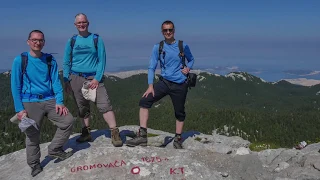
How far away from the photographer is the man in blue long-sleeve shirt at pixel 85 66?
12492 millimetres

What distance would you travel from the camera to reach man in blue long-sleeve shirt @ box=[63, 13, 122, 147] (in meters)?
12.5

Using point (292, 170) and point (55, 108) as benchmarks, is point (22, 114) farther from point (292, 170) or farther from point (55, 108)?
point (292, 170)

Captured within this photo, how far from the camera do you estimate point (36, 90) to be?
11078mm

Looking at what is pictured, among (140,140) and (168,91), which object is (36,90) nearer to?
(140,140)

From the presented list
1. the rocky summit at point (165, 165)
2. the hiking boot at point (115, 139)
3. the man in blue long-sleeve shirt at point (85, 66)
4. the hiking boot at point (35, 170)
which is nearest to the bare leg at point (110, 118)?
the man in blue long-sleeve shirt at point (85, 66)

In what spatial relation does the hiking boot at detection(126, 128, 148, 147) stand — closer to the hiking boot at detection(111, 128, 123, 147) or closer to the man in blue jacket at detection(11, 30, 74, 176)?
the hiking boot at detection(111, 128, 123, 147)

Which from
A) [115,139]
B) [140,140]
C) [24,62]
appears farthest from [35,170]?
[140,140]

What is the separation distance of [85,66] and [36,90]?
2501 mm

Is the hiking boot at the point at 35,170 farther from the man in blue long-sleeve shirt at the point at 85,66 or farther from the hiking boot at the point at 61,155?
the man in blue long-sleeve shirt at the point at 85,66

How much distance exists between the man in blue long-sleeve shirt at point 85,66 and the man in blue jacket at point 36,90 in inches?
59.9

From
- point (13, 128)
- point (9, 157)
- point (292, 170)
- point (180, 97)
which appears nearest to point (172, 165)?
point (180, 97)

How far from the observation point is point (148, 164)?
12.6 m

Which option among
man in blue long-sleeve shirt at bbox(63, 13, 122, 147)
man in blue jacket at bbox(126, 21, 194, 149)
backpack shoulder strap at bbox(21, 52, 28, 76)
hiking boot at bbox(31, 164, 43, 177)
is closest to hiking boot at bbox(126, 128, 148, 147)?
man in blue jacket at bbox(126, 21, 194, 149)

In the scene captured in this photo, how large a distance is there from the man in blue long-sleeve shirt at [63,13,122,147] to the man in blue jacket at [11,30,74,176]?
1521 millimetres
